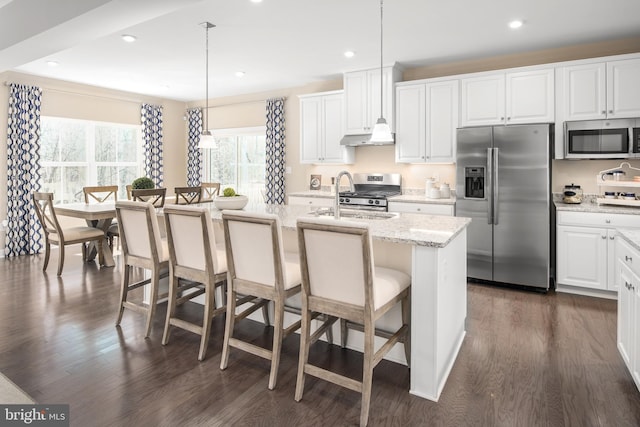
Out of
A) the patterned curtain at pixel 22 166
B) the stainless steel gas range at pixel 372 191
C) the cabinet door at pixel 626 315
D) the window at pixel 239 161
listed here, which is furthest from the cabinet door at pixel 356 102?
the patterned curtain at pixel 22 166

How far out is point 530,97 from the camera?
4359mm

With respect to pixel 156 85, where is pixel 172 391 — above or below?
below

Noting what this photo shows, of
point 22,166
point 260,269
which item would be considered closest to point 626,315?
point 260,269

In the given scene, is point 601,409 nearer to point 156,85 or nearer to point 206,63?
point 206,63

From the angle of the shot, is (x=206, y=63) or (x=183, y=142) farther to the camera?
(x=183, y=142)

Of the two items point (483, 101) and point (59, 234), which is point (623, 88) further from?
point (59, 234)

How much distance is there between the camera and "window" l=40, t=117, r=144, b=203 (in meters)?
6.20

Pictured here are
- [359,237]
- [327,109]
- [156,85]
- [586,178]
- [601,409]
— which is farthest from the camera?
[156,85]

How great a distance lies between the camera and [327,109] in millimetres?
5828

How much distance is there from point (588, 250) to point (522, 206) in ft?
2.40

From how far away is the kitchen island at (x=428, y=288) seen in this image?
2195 millimetres

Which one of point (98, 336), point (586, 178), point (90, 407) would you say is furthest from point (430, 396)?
point (586, 178)

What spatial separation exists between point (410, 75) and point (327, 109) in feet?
→ 4.09

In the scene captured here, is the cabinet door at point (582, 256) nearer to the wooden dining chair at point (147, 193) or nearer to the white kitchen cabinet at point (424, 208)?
the white kitchen cabinet at point (424, 208)
